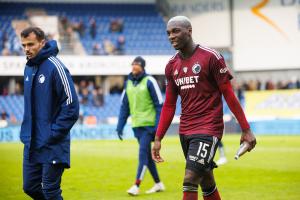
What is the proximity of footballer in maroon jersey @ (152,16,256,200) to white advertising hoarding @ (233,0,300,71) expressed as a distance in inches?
1476

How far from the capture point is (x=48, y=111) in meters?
7.42

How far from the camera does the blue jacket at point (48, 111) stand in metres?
7.39

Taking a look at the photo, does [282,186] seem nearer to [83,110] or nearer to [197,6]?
[83,110]

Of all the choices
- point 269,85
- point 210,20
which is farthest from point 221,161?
point 210,20

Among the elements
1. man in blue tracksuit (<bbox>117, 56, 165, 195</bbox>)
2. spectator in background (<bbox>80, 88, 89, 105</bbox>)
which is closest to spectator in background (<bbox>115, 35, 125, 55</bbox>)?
spectator in background (<bbox>80, 88, 89, 105</bbox>)

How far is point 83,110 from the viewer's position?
38656mm

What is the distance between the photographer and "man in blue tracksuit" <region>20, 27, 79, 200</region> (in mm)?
7371

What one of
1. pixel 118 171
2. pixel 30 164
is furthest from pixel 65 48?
pixel 30 164

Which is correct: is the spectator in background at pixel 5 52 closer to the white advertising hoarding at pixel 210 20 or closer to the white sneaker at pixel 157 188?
the white advertising hoarding at pixel 210 20

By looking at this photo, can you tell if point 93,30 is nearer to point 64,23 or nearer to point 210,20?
point 64,23

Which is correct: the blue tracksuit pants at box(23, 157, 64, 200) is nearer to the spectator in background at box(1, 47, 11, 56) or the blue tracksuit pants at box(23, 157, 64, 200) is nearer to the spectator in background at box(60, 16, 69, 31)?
the spectator in background at box(1, 47, 11, 56)

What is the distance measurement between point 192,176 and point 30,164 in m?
1.74

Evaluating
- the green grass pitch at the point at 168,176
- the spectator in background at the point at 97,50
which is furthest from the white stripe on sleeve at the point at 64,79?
the spectator in background at the point at 97,50

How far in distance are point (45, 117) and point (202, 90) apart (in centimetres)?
175
